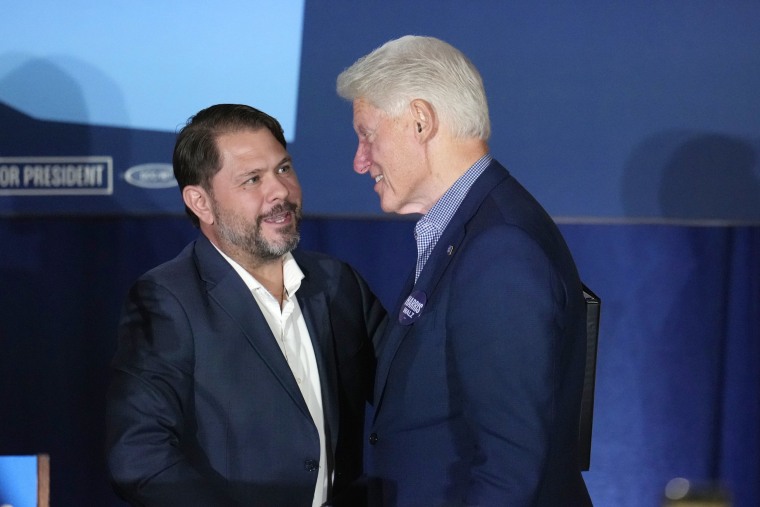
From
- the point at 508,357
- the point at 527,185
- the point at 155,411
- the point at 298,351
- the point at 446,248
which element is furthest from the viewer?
the point at 527,185

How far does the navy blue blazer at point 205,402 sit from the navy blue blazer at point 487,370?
0.20 meters

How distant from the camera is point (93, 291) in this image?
3.17 meters

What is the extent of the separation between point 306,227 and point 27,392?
3.57 feet

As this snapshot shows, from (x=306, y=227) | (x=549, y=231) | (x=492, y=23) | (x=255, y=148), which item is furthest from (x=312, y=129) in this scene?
(x=549, y=231)

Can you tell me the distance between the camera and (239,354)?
195 cm

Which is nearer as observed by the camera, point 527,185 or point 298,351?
point 298,351

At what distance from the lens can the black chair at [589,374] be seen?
192cm

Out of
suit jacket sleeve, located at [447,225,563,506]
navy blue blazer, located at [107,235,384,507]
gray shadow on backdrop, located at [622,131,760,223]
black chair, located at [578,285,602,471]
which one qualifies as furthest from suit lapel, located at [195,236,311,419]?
gray shadow on backdrop, located at [622,131,760,223]

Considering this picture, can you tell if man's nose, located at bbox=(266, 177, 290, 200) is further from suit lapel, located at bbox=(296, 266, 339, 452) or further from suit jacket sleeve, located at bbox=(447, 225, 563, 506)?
suit jacket sleeve, located at bbox=(447, 225, 563, 506)

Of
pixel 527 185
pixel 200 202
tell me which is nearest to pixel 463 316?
pixel 200 202

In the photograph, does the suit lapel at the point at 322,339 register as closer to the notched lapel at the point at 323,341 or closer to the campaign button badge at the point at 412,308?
the notched lapel at the point at 323,341

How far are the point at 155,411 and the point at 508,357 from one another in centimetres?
71

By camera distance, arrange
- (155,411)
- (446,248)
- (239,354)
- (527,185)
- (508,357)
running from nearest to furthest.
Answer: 1. (508,357)
2. (446,248)
3. (155,411)
4. (239,354)
5. (527,185)

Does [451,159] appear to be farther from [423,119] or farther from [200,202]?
[200,202]
